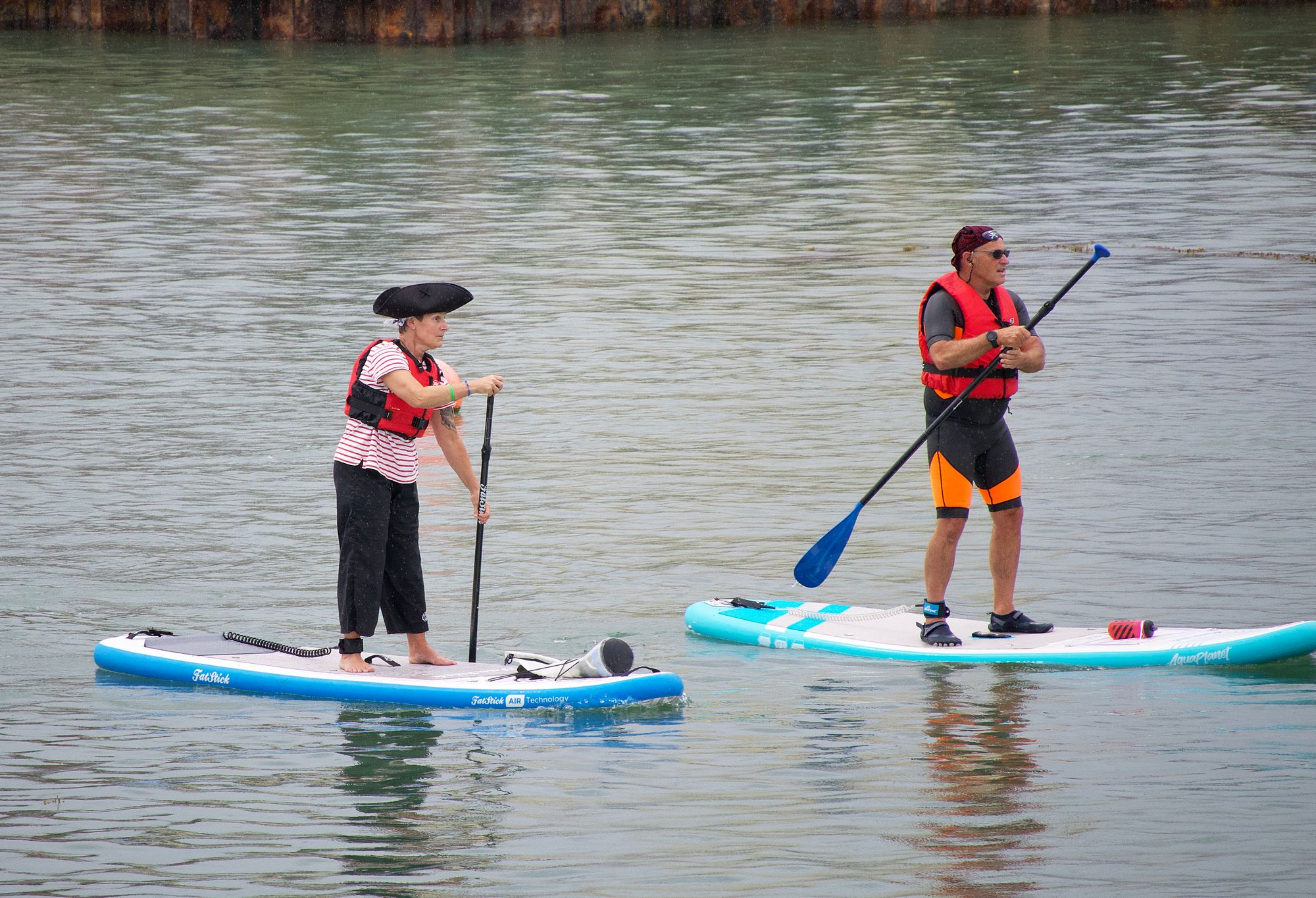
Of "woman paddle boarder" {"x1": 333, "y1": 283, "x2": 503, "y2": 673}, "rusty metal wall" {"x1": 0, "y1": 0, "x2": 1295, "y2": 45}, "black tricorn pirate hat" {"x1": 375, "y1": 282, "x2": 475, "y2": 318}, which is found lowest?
"woman paddle boarder" {"x1": 333, "y1": 283, "x2": 503, "y2": 673}

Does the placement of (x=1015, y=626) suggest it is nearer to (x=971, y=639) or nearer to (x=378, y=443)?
(x=971, y=639)

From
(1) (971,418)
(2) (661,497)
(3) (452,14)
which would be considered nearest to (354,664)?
(1) (971,418)

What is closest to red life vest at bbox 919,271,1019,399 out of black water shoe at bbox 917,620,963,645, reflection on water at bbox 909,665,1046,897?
black water shoe at bbox 917,620,963,645

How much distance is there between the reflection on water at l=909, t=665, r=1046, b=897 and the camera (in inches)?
234

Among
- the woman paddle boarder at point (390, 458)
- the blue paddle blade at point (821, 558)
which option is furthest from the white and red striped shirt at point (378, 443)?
the blue paddle blade at point (821, 558)

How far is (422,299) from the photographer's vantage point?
7828 millimetres

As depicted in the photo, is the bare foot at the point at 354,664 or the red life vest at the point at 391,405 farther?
the bare foot at the point at 354,664

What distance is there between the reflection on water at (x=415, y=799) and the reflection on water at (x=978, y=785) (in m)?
1.45

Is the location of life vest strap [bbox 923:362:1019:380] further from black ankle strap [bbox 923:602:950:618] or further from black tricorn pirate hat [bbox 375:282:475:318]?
black tricorn pirate hat [bbox 375:282:475:318]

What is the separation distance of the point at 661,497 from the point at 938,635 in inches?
120

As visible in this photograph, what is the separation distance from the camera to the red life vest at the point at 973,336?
27.5ft

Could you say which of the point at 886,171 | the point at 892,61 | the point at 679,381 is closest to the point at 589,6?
the point at 892,61

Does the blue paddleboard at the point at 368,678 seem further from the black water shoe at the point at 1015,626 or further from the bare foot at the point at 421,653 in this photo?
the black water shoe at the point at 1015,626

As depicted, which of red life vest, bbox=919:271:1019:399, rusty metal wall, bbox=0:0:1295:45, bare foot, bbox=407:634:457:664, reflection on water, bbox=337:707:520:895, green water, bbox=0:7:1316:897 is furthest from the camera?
rusty metal wall, bbox=0:0:1295:45
